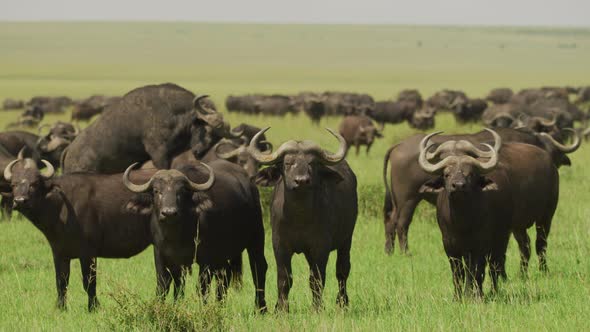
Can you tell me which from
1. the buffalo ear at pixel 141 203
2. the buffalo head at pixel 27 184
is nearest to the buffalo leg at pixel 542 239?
the buffalo ear at pixel 141 203

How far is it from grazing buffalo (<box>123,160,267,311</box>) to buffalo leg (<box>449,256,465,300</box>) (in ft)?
5.72

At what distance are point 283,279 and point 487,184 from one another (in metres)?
2.02

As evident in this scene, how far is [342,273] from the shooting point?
8.92 meters

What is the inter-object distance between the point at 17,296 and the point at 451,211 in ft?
14.2

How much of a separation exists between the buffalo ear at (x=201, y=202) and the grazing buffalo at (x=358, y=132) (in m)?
A: 18.2

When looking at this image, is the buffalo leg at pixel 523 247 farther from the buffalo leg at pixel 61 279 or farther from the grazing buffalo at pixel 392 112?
the grazing buffalo at pixel 392 112

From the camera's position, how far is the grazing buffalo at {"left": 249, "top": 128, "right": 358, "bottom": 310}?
26.9ft

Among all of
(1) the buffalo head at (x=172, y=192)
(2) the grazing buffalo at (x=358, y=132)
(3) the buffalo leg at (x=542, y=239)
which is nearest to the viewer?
(1) the buffalo head at (x=172, y=192)

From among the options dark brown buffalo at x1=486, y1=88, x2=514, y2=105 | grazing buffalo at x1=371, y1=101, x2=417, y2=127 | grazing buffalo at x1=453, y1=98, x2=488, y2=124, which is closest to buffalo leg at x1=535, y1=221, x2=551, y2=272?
grazing buffalo at x1=371, y1=101, x2=417, y2=127

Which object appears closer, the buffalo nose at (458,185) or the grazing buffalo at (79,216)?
the buffalo nose at (458,185)

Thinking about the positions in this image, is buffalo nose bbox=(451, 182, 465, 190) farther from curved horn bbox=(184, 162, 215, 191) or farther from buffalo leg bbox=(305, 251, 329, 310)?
curved horn bbox=(184, 162, 215, 191)

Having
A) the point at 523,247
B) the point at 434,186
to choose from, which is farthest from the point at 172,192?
the point at 523,247

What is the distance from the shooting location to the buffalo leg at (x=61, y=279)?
8.88 metres

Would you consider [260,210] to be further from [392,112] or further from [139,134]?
[392,112]
